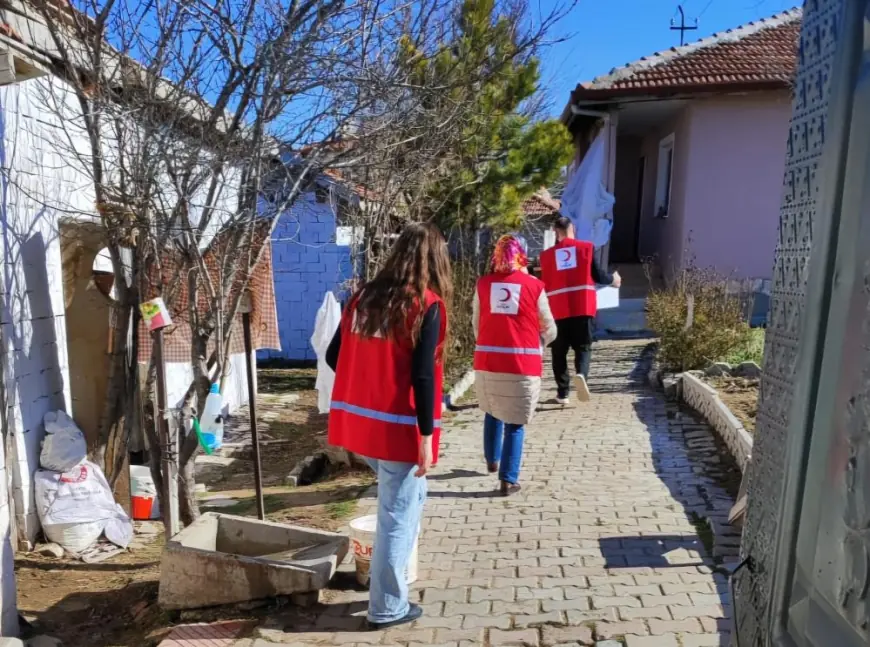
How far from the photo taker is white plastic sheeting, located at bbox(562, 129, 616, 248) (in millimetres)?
12133

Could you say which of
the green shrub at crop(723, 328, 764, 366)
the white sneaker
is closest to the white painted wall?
the white sneaker

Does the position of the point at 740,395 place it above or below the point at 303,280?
below

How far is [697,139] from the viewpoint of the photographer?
1191 cm

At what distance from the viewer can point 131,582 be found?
4.19m

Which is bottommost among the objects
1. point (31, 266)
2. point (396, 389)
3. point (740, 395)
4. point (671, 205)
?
point (740, 395)

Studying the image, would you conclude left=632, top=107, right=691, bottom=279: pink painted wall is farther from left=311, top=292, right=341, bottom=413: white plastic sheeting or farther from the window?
left=311, top=292, right=341, bottom=413: white plastic sheeting

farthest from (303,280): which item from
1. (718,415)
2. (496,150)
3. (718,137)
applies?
(718,415)

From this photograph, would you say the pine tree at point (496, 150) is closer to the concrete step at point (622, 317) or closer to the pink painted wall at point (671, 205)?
the concrete step at point (622, 317)

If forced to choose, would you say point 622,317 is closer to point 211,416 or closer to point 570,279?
point 570,279

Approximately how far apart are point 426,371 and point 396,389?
0.55 ft

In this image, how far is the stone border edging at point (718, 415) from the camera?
17.2ft

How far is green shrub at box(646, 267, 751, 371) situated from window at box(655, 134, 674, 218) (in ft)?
17.8

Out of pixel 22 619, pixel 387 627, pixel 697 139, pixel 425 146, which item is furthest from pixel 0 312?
pixel 697 139

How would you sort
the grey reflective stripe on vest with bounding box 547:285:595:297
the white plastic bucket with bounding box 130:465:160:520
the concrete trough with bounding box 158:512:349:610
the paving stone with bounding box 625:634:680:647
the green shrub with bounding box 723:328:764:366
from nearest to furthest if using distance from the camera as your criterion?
the paving stone with bounding box 625:634:680:647 < the concrete trough with bounding box 158:512:349:610 < the white plastic bucket with bounding box 130:465:160:520 < the grey reflective stripe on vest with bounding box 547:285:595:297 < the green shrub with bounding box 723:328:764:366
